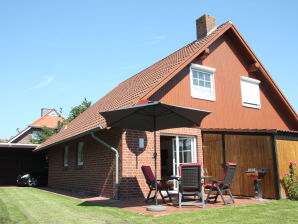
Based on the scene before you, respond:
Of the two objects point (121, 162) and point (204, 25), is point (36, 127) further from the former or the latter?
point (121, 162)

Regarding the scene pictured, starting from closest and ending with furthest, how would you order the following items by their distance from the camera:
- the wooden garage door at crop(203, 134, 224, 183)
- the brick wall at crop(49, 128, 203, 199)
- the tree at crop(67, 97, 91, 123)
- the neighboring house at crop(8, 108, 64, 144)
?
the brick wall at crop(49, 128, 203, 199) < the wooden garage door at crop(203, 134, 224, 183) < the tree at crop(67, 97, 91, 123) < the neighboring house at crop(8, 108, 64, 144)

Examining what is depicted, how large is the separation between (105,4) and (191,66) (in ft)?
14.0

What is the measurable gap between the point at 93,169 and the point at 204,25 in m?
8.64

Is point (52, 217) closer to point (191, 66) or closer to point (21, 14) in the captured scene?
point (21, 14)

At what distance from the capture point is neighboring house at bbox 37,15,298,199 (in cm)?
966

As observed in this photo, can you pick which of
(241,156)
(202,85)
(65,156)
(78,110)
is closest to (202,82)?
(202,85)

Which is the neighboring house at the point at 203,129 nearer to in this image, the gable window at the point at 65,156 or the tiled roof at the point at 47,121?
the gable window at the point at 65,156

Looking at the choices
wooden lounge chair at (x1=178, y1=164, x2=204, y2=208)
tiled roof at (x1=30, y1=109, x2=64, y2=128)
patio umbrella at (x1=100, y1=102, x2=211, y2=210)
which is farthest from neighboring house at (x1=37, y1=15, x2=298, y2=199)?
tiled roof at (x1=30, y1=109, x2=64, y2=128)

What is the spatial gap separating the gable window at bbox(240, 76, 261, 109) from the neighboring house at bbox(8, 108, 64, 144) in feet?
82.0

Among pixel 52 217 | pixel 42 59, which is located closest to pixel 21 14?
pixel 42 59

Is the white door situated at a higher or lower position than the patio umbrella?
lower

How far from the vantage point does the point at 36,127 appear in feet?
114

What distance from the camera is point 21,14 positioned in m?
10.2

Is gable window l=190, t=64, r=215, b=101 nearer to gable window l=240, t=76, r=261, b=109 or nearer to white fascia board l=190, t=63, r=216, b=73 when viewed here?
white fascia board l=190, t=63, r=216, b=73
